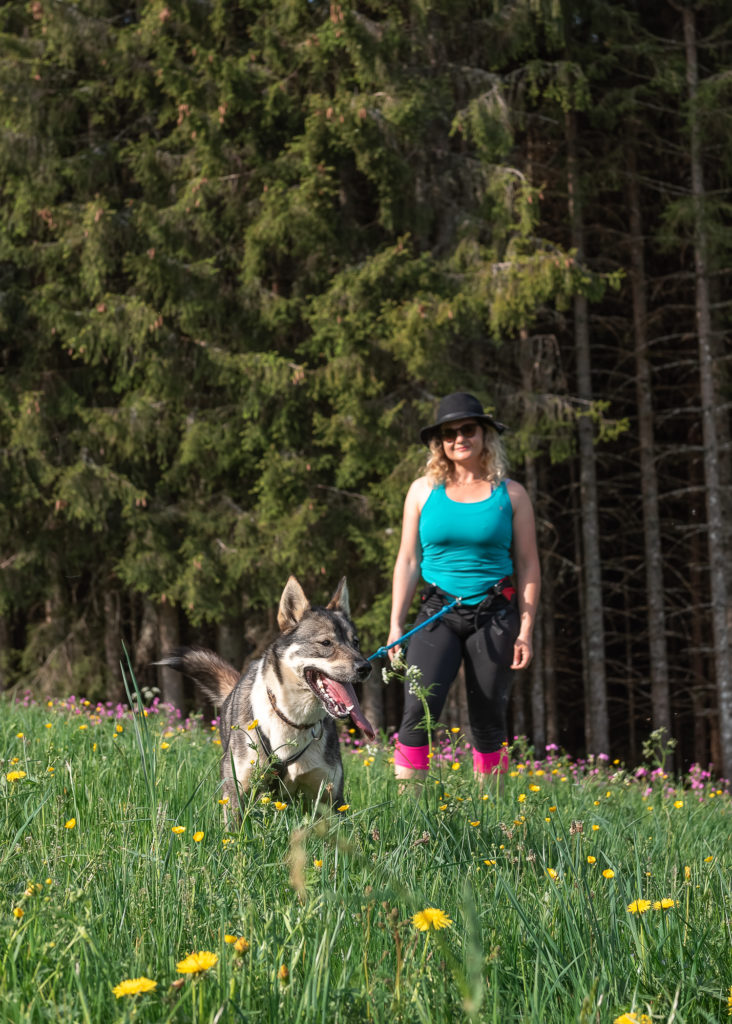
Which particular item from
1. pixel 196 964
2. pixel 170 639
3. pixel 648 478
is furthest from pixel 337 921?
pixel 648 478

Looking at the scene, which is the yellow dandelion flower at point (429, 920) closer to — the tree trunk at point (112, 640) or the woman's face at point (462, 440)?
the woman's face at point (462, 440)

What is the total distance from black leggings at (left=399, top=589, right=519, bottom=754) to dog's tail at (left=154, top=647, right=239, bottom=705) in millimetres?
984

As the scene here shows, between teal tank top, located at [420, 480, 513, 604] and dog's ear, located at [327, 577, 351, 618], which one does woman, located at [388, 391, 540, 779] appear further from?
dog's ear, located at [327, 577, 351, 618]

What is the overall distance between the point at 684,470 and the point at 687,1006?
20.6 metres

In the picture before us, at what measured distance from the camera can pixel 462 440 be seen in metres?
5.06

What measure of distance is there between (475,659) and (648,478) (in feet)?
44.0

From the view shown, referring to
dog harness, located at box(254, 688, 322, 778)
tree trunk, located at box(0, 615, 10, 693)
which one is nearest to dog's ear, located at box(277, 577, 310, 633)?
dog harness, located at box(254, 688, 322, 778)

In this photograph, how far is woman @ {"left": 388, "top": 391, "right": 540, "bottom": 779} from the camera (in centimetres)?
494

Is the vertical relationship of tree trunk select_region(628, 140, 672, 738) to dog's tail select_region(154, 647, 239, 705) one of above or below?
above

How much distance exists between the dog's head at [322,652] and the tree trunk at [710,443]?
1209 cm

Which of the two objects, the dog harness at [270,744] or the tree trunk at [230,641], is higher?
the tree trunk at [230,641]

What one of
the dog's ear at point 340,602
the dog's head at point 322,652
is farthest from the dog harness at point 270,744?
the dog's ear at point 340,602

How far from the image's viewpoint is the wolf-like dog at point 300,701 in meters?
4.04

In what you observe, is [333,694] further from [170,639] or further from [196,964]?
[170,639]
